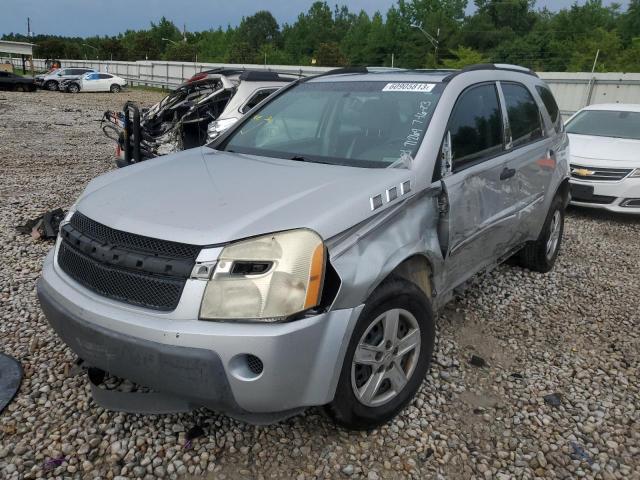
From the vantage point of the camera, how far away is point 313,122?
359cm

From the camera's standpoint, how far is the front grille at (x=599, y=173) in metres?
6.90

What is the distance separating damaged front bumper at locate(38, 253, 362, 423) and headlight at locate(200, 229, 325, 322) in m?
0.06

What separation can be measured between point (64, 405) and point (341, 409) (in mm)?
1528

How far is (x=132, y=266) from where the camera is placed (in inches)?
85.1

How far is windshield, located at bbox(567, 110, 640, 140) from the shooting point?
25.9 feet

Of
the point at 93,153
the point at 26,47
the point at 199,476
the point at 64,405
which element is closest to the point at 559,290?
the point at 199,476

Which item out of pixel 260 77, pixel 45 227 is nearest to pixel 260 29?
pixel 260 77

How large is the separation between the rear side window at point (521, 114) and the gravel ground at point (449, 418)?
4.34 feet

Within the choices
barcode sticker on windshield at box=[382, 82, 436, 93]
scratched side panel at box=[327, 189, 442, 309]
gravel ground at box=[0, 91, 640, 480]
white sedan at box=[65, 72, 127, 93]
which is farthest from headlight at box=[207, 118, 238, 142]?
white sedan at box=[65, 72, 127, 93]

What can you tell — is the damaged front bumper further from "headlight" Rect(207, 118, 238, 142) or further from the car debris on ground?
"headlight" Rect(207, 118, 238, 142)

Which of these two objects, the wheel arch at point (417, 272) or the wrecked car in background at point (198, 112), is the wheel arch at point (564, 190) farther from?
the wrecked car in background at point (198, 112)

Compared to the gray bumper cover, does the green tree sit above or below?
above

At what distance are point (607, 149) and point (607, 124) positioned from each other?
3.81ft

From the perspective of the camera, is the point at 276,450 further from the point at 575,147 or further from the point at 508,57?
the point at 508,57
